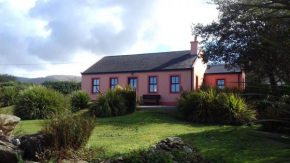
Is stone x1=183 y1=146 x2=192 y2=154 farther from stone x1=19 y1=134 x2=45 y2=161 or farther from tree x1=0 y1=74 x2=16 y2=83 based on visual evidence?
tree x1=0 y1=74 x2=16 y2=83

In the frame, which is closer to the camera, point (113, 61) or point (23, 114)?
point (23, 114)

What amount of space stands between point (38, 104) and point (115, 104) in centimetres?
395

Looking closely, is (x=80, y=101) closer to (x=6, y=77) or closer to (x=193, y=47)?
(x=193, y=47)

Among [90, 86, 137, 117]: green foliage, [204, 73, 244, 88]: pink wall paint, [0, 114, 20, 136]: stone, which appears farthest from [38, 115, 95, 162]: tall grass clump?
[204, 73, 244, 88]: pink wall paint

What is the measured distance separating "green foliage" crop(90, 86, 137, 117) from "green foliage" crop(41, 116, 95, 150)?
866cm

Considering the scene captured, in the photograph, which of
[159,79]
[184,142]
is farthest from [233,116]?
[159,79]

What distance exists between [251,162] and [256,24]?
10.7m

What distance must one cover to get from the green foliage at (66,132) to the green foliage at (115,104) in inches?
341

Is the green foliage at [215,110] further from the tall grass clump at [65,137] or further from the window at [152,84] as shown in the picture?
the window at [152,84]

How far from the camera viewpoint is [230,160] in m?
6.03

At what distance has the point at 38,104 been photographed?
15.0m

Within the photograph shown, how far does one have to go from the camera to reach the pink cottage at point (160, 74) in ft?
77.7

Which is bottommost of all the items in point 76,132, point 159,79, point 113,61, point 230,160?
point 230,160

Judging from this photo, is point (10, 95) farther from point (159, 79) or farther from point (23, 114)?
point (159, 79)
